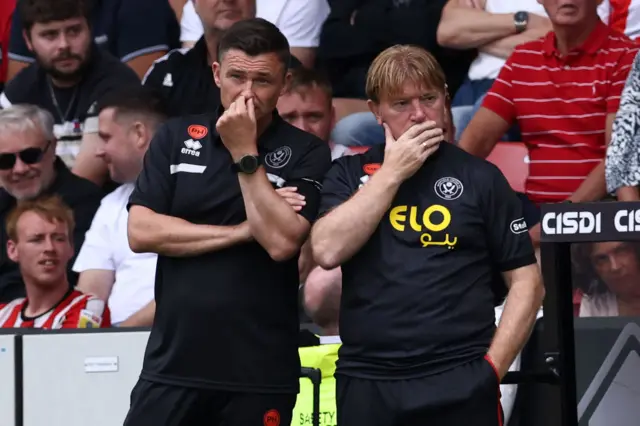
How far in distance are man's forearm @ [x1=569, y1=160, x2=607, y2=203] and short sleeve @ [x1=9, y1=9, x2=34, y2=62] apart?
4.04 metres

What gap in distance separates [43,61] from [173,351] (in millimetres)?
4229

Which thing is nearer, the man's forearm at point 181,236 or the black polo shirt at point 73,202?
the man's forearm at point 181,236

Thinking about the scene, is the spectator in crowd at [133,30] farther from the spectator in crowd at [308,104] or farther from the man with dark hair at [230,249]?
the man with dark hair at [230,249]

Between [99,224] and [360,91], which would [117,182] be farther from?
[360,91]

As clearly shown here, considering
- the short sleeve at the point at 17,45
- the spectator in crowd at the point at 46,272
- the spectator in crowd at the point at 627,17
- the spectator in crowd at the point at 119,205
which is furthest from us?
the short sleeve at the point at 17,45

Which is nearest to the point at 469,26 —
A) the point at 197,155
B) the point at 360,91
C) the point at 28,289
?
the point at 360,91

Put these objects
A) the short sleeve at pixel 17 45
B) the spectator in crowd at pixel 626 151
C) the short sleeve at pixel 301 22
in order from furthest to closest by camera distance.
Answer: the short sleeve at pixel 17 45, the short sleeve at pixel 301 22, the spectator in crowd at pixel 626 151

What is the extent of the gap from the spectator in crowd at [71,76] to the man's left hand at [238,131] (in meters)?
3.76

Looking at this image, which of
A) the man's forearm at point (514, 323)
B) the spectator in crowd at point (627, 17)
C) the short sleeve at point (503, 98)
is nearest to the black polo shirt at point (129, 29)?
the short sleeve at point (503, 98)

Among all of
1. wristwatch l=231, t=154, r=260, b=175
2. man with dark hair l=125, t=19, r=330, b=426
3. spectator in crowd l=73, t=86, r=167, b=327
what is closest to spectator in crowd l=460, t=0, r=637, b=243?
spectator in crowd l=73, t=86, r=167, b=327

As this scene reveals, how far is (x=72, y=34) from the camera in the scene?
768 centimetres

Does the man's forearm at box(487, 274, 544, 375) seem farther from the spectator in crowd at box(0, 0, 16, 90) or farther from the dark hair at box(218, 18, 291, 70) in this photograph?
the spectator in crowd at box(0, 0, 16, 90)

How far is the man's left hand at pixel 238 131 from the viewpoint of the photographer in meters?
3.90

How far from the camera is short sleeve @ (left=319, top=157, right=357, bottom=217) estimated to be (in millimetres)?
3973
